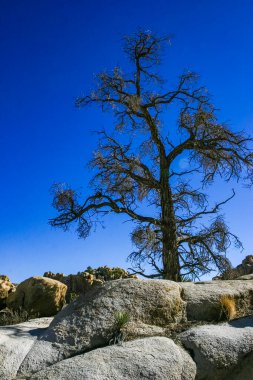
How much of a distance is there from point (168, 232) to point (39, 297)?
528 cm

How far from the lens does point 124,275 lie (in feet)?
62.3

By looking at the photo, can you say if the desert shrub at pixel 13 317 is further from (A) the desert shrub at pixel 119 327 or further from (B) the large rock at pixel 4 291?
(A) the desert shrub at pixel 119 327

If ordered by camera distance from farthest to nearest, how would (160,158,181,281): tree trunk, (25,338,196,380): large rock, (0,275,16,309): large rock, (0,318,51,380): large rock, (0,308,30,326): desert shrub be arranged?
(160,158,181,281): tree trunk < (0,275,16,309): large rock < (0,308,30,326): desert shrub < (0,318,51,380): large rock < (25,338,196,380): large rock

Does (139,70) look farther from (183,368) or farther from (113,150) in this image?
(183,368)

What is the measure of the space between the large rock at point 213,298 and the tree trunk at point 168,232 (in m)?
3.22

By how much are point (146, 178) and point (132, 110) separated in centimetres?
289

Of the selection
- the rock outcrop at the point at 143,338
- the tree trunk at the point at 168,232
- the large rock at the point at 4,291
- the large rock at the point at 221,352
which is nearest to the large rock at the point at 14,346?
the rock outcrop at the point at 143,338

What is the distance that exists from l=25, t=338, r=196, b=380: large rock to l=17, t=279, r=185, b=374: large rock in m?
0.60

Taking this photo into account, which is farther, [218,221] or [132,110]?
[132,110]

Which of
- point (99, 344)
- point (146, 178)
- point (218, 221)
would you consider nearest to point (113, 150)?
point (146, 178)

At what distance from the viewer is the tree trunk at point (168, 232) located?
1563 cm

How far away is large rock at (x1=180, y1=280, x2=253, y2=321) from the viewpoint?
10961mm

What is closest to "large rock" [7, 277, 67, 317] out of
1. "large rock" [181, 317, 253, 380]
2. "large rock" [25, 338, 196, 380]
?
"large rock" [25, 338, 196, 380]

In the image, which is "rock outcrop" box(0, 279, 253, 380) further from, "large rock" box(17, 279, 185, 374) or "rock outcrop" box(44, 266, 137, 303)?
"rock outcrop" box(44, 266, 137, 303)
